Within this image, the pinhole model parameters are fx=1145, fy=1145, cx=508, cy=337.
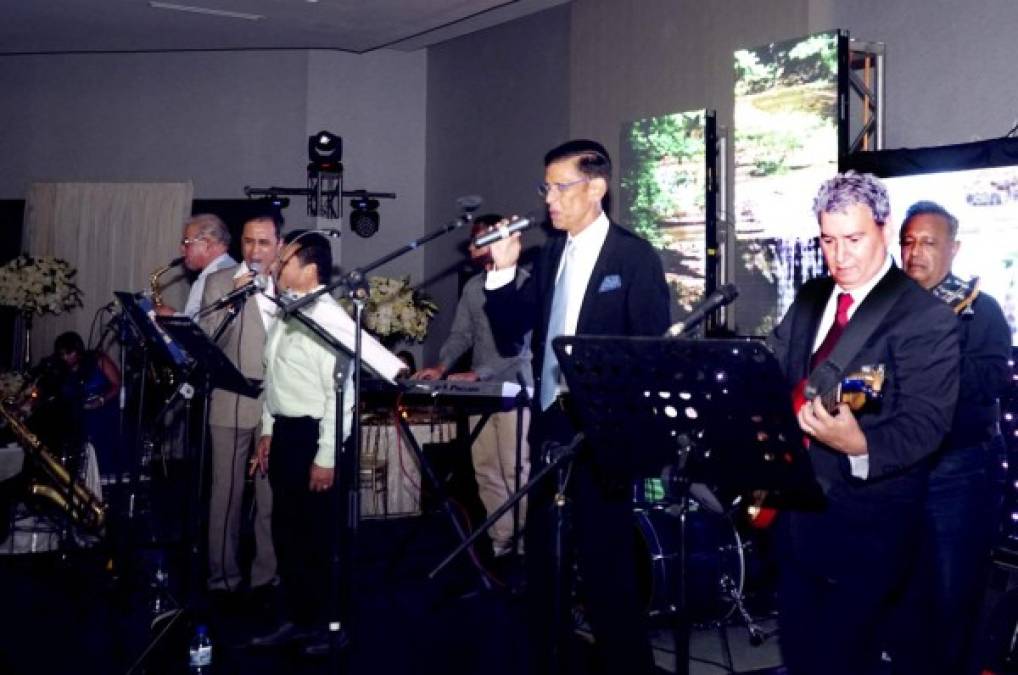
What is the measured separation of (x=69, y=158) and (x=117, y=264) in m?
1.22

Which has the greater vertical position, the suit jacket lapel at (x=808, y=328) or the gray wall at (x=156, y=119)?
the gray wall at (x=156, y=119)

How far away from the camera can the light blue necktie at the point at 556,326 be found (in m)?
A: 3.98

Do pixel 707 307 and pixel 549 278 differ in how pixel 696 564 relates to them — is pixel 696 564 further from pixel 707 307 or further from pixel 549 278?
pixel 707 307

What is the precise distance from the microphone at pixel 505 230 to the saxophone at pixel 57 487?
449 cm

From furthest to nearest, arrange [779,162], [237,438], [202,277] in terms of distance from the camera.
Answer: [779,162], [202,277], [237,438]

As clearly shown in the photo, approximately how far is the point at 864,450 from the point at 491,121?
8412 millimetres

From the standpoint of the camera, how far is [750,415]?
8.87ft

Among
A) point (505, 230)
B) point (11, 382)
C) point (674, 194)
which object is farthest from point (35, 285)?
point (505, 230)

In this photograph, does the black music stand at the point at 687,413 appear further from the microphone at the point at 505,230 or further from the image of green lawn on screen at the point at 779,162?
the image of green lawn on screen at the point at 779,162

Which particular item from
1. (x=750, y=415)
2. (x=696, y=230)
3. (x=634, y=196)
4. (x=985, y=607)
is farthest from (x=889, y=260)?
(x=634, y=196)

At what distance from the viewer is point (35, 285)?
1009 cm

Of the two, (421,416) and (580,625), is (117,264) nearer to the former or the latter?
(421,416)

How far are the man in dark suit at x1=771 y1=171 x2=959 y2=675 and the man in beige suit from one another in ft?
11.4

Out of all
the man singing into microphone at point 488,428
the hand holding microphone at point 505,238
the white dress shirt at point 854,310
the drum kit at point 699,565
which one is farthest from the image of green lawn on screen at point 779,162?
the white dress shirt at point 854,310
